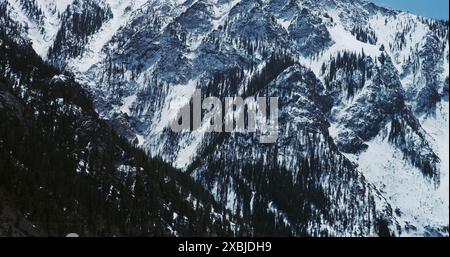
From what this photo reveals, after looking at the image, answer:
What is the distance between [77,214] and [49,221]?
17.0 m
